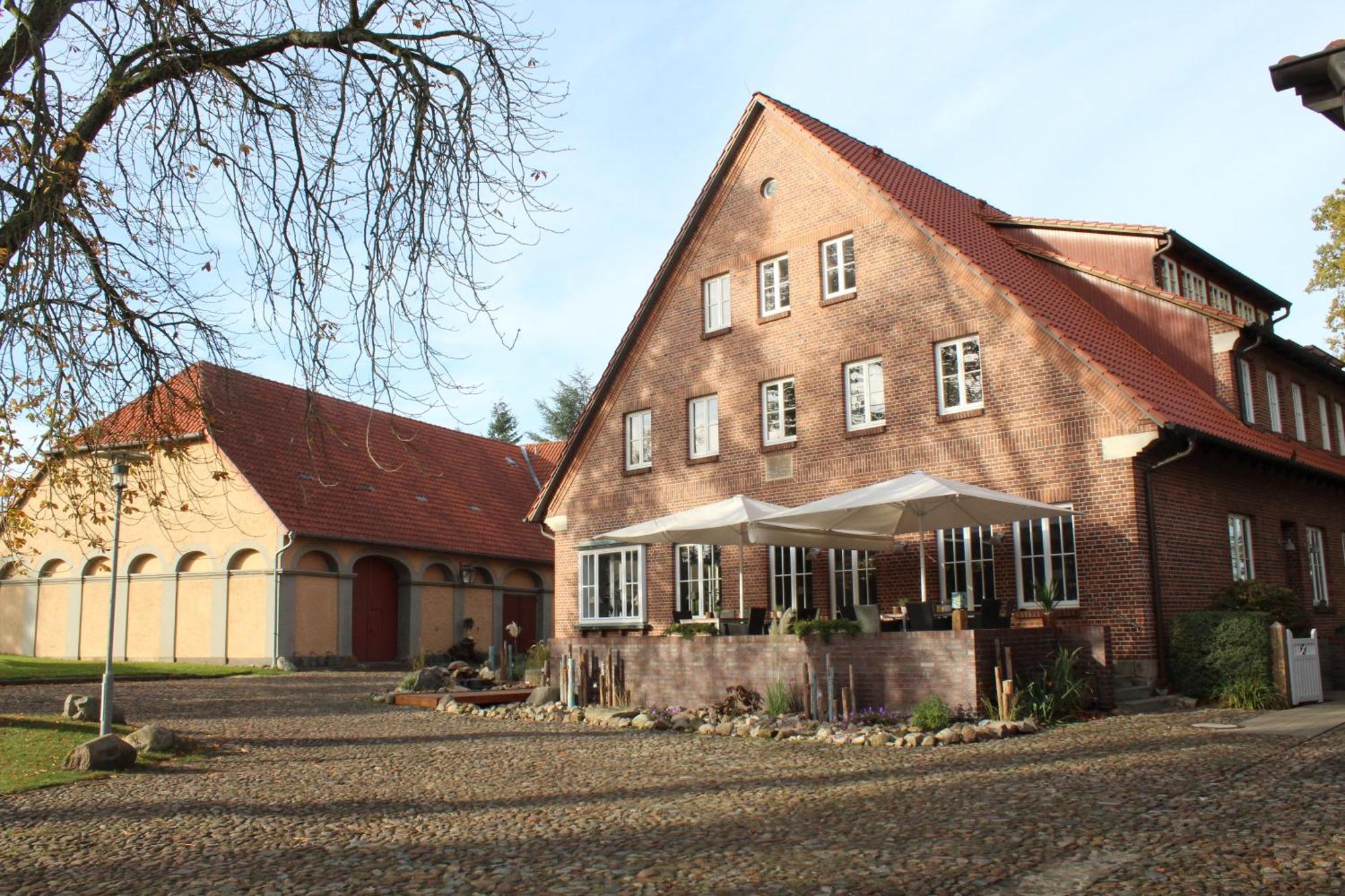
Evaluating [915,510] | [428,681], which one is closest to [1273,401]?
[915,510]

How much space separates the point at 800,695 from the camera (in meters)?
14.2

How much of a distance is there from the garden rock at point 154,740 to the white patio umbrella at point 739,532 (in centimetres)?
684

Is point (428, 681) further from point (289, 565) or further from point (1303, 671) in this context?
point (1303, 671)

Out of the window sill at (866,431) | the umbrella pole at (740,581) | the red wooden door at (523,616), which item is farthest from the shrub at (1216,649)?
the red wooden door at (523,616)

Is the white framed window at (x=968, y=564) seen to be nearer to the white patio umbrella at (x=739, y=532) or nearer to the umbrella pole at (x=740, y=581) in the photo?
the white patio umbrella at (x=739, y=532)

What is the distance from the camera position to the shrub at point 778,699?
14.0m

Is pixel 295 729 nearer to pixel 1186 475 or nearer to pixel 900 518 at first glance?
pixel 900 518

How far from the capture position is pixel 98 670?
24.3m

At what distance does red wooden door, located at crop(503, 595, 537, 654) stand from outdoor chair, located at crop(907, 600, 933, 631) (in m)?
20.8

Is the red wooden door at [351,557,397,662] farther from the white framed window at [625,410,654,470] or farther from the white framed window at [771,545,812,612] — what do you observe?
the white framed window at [771,545,812,612]

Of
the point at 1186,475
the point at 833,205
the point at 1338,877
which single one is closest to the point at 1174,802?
the point at 1338,877

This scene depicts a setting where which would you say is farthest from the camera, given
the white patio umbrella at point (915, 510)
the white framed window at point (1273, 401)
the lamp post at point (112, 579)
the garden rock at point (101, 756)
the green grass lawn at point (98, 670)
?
the green grass lawn at point (98, 670)

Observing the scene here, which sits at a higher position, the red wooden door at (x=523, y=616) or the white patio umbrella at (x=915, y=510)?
the white patio umbrella at (x=915, y=510)

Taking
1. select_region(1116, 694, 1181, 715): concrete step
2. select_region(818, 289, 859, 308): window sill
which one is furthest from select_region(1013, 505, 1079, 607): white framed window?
select_region(818, 289, 859, 308): window sill
